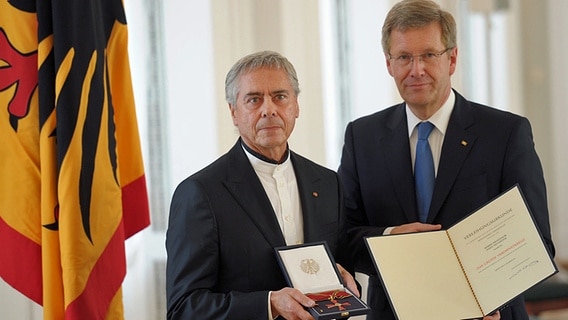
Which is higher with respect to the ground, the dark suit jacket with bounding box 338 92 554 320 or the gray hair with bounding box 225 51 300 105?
the gray hair with bounding box 225 51 300 105

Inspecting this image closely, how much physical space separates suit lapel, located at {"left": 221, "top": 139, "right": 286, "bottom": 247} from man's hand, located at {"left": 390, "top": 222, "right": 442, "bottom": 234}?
1.40ft

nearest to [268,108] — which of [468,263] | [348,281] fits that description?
[348,281]

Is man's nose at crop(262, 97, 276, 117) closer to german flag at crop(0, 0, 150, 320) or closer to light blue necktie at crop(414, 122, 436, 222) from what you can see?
light blue necktie at crop(414, 122, 436, 222)

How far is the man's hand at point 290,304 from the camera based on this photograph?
7.43 ft

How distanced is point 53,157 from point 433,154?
1493 mm

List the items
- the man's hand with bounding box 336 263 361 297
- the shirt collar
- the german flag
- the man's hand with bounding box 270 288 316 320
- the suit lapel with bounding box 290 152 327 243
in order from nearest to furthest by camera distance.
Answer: the man's hand with bounding box 270 288 316 320 → the man's hand with bounding box 336 263 361 297 → the suit lapel with bounding box 290 152 327 243 → the shirt collar → the german flag

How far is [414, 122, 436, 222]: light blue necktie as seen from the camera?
110 inches

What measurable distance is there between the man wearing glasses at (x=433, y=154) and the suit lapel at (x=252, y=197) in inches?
15.2

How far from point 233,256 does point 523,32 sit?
4.22 metres

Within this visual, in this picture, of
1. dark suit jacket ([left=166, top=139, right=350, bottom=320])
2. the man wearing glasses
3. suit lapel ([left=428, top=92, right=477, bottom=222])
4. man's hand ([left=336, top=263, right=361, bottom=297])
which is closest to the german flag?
dark suit jacket ([left=166, top=139, right=350, bottom=320])

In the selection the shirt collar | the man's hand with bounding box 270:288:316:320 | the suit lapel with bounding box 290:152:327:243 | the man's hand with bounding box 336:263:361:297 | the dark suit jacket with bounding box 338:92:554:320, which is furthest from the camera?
the shirt collar

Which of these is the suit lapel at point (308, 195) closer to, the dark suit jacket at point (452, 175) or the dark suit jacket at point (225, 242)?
the dark suit jacket at point (225, 242)

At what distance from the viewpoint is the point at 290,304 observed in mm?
2287

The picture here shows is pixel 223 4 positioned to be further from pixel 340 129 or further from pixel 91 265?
pixel 91 265
